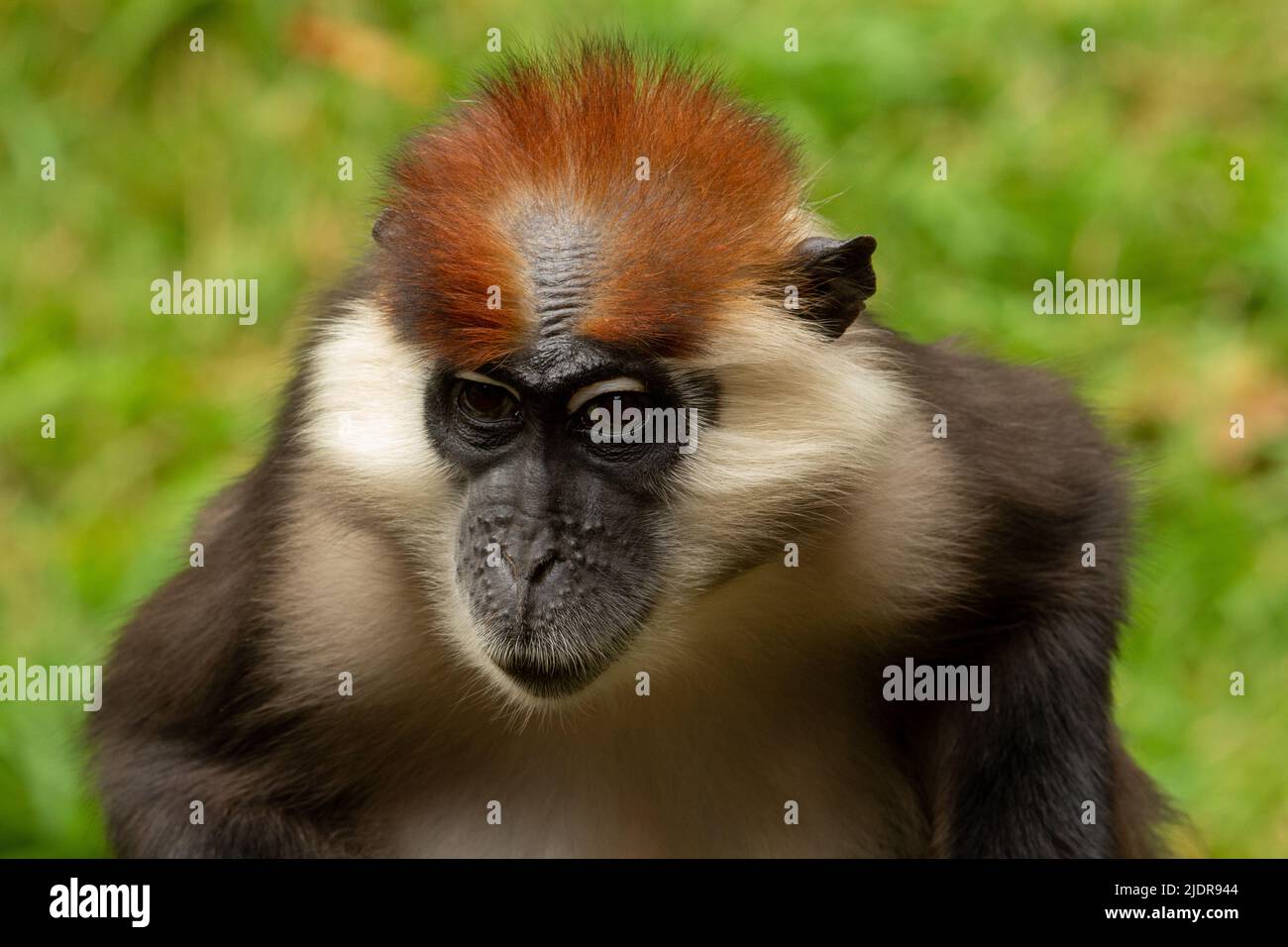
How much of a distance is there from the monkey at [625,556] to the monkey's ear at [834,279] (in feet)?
0.03

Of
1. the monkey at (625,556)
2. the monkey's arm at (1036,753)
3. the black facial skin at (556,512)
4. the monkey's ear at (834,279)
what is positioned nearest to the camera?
the black facial skin at (556,512)

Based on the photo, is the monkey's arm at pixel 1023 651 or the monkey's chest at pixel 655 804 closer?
the monkey's arm at pixel 1023 651

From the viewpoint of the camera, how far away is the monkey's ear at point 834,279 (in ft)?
19.0

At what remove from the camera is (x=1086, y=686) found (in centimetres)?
632

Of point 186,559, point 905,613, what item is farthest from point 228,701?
point 905,613

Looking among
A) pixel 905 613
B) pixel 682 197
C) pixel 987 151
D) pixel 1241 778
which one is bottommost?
pixel 1241 778

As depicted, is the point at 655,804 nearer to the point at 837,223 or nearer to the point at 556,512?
the point at 556,512

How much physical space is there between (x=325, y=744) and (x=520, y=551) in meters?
1.41

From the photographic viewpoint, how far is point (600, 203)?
18.4 feet

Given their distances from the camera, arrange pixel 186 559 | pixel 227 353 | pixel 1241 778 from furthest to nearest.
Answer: pixel 227 353 → pixel 1241 778 → pixel 186 559

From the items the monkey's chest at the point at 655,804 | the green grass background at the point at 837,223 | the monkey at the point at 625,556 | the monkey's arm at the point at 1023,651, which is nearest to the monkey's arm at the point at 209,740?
the monkey at the point at 625,556

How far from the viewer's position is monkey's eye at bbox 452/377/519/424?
5.61m

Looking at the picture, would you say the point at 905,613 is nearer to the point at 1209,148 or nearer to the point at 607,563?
the point at 607,563

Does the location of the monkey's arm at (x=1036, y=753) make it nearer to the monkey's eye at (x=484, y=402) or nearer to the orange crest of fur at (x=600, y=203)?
the orange crest of fur at (x=600, y=203)
